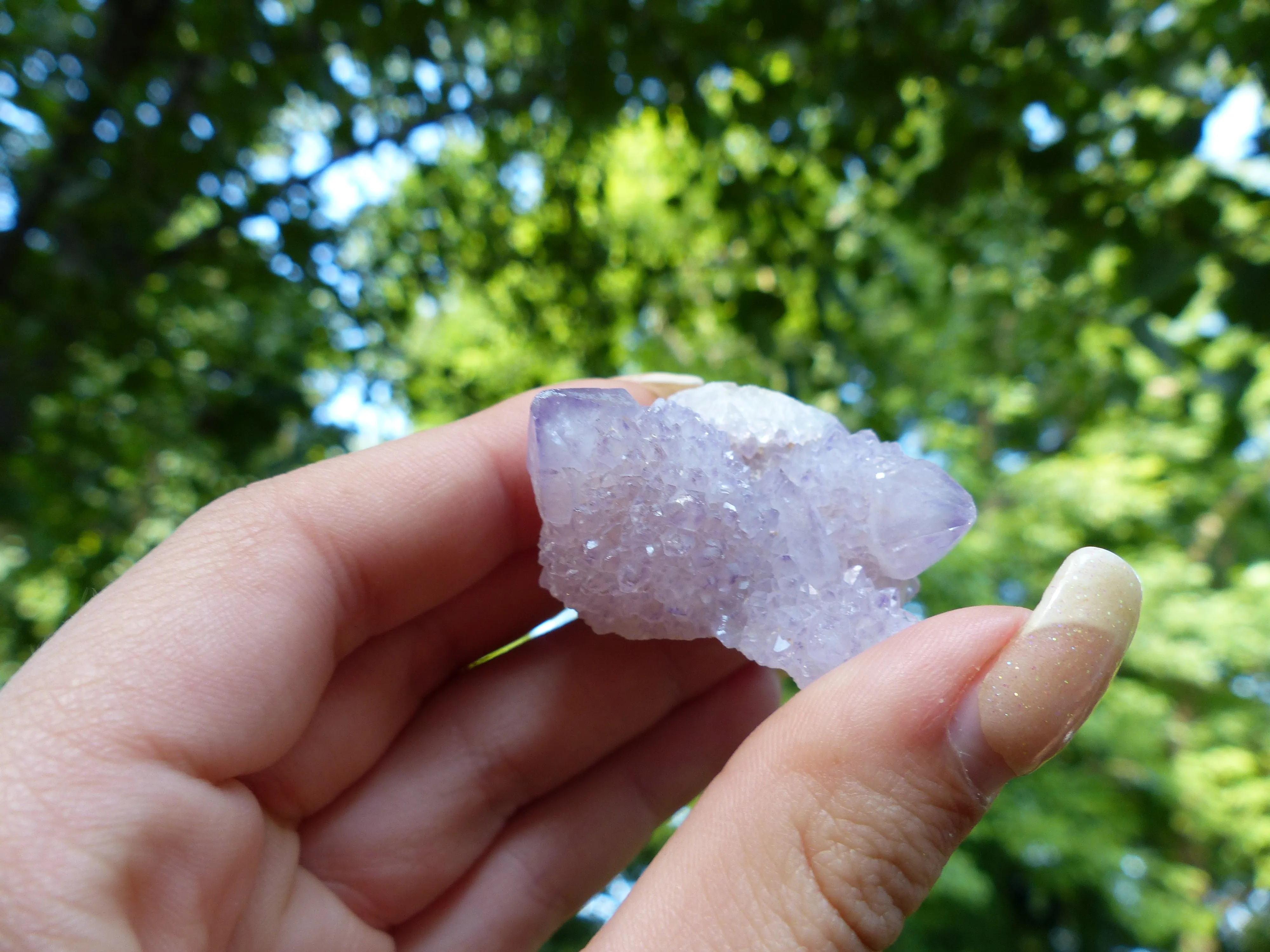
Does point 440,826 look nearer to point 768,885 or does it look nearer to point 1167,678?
point 768,885

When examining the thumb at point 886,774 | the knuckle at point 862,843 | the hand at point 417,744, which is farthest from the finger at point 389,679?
the knuckle at point 862,843

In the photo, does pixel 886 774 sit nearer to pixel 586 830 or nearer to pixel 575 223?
pixel 586 830

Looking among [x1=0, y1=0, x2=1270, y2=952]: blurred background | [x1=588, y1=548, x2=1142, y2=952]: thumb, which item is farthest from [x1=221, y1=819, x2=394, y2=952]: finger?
[x1=0, y1=0, x2=1270, y2=952]: blurred background

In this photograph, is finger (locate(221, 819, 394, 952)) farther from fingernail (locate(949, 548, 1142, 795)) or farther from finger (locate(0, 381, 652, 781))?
fingernail (locate(949, 548, 1142, 795))

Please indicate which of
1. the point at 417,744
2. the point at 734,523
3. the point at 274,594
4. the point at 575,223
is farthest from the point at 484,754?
the point at 575,223

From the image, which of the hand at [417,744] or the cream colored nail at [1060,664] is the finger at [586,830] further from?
the cream colored nail at [1060,664]

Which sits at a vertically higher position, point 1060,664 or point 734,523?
point 734,523
